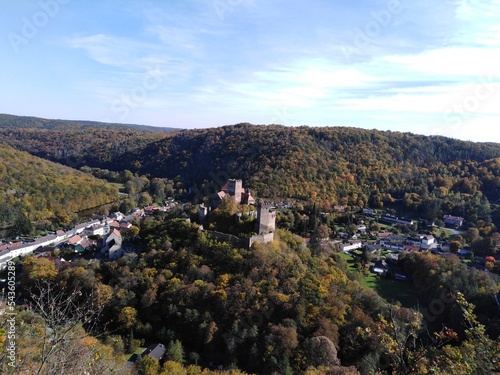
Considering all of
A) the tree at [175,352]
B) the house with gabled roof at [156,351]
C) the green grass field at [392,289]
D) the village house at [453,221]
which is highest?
the village house at [453,221]

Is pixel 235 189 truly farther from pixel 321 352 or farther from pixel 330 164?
pixel 330 164

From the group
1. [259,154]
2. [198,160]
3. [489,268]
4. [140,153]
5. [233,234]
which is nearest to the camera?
[233,234]

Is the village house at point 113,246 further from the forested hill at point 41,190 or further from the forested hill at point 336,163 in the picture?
the forested hill at point 336,163

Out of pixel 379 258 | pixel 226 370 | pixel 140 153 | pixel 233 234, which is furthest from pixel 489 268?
pixel 140 153

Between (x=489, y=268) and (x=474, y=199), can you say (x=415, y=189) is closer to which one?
(x=474, y=199)

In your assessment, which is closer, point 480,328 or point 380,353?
point 480,328

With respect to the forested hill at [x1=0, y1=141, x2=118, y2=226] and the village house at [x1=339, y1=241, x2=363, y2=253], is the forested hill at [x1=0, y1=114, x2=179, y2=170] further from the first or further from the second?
the village house at [x1=339, y1=241, x2=363, y2=253]

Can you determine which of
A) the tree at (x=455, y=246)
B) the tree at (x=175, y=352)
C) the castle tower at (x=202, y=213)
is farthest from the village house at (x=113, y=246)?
the tree at (x=455, y=246)
